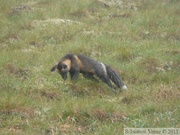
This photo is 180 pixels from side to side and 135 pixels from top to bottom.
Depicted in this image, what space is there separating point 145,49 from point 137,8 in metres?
7.47

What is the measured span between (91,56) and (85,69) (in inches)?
88.4

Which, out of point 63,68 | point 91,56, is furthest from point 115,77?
point 91,56

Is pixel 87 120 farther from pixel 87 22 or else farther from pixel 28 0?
pixel 28 0

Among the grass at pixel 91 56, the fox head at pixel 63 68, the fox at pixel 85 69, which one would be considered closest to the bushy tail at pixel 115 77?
the fox at pixel 85 69

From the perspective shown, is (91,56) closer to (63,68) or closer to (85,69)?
(85,69)

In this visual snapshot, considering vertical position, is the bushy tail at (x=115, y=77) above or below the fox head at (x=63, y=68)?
below

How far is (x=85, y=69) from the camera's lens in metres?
10.7

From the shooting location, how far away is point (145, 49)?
44.5ft

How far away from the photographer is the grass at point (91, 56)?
7473 millimetres

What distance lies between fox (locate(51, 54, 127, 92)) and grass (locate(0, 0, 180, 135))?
0.27 meters

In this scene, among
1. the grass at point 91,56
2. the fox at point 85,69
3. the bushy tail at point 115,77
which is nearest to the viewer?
the grass at point 91,56

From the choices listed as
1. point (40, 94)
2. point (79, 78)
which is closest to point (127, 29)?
point (79, 78)

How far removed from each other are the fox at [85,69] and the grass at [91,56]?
273mm

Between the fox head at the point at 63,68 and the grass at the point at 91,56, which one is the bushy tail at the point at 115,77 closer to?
the grass at the point at 91,56
